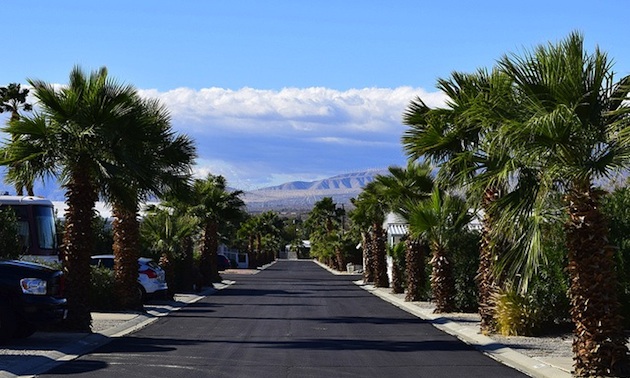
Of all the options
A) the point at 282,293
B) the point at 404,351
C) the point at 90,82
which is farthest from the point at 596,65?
the point at 282,293

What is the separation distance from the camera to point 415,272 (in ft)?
118

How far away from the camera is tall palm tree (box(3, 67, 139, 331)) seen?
69.7ft

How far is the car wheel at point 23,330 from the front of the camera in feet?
60.2

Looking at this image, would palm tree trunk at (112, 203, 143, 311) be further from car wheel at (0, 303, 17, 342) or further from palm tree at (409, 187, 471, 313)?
car wheel at (0, 303, 17, 342)

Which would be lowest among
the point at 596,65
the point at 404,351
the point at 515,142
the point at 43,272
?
the point at 404,351

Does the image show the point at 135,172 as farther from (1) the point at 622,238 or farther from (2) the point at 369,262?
(2) the point at 369,262

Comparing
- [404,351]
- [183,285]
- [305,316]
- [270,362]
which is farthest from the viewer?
[183,285]

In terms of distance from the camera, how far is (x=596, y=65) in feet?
46.9

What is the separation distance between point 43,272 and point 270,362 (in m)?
5.06

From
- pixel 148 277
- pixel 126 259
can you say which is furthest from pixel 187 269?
pixel 126 259

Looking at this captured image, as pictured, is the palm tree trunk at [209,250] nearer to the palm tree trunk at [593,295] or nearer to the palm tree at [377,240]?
the palm tree at [377,240]

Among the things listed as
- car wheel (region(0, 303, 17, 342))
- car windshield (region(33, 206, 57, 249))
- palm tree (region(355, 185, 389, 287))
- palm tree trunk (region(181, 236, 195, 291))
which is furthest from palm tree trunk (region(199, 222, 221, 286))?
car wheel (region(0, 303, 17, 342))

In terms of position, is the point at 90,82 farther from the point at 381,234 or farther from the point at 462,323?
the point at 381,234

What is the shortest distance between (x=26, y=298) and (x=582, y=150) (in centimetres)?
1018
